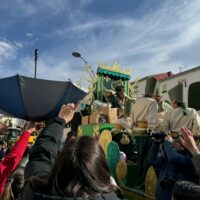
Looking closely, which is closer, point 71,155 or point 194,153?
point 71,155

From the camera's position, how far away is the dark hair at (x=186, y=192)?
6.50 ft

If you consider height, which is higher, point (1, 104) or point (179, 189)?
point (1, 104)

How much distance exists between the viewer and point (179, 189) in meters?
2.07

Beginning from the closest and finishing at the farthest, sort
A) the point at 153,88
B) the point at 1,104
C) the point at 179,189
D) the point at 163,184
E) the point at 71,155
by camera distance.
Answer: the point at 71,155 → the point at 179,189 → the point at 163,184 → the point at 1,104 → the point at 153,88

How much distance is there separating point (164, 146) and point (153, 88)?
2.53 m

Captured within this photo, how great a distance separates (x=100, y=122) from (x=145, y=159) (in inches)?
91.4

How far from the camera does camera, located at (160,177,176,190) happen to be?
402cm

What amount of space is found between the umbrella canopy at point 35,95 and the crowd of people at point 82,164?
3.70ft

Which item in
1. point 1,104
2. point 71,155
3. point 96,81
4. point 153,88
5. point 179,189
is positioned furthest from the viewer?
point 96,81

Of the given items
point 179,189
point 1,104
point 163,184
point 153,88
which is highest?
point 153,88

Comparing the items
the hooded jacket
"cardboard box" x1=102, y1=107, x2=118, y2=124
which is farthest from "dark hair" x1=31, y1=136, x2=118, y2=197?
"cardboard box" x1=102, y1=107, x2=118, y2=124

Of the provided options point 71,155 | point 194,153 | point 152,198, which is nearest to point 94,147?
point 71,155

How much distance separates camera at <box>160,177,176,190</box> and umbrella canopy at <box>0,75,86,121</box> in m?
1.66

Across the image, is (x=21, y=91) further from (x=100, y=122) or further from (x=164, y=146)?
(x=100, y=122)
